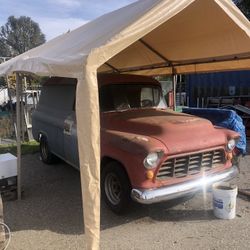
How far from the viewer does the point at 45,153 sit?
8.48 m

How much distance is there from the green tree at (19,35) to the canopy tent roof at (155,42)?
2876 inches

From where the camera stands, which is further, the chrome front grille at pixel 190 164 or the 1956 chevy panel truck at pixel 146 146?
the chrome front grille at pixel 190 164

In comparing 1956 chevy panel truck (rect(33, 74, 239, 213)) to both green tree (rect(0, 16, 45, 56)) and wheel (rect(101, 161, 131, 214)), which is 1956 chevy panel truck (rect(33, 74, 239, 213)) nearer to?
wheel (rect(101, 161, 131, 214))

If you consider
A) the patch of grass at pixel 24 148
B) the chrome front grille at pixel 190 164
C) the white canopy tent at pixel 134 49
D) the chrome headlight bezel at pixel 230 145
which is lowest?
the patch of grass at pixel 24 148

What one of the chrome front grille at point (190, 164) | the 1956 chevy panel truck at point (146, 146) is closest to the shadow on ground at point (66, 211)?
the 1956 chevy panel truck at point (146, 146)

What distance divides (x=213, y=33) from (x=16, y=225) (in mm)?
4431

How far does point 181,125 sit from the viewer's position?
5406 mm

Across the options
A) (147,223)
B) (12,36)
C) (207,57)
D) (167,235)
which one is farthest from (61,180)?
(12,36)

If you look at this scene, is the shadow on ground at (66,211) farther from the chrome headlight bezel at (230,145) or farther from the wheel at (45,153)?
the wheel at (45,153)

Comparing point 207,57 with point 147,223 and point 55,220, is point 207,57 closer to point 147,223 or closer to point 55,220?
point 147,223

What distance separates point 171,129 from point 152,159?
703 mm

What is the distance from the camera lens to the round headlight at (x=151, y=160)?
15.5ft

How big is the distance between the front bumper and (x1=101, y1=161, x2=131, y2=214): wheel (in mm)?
289

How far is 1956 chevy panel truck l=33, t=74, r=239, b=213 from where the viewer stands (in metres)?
4.81
